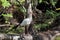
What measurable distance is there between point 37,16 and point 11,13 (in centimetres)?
78

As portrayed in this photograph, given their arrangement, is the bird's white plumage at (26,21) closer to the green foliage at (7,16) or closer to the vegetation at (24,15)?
the vegetation at (24,15)

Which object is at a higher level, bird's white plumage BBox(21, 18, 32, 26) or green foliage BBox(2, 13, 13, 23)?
bird's white plumage BBox(21, 18, 32, 26)

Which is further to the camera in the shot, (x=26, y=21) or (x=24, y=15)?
(x=24, y=15)

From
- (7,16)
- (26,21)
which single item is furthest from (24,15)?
(26,21)

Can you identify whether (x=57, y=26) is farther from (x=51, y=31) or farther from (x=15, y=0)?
(x=15, y=0)

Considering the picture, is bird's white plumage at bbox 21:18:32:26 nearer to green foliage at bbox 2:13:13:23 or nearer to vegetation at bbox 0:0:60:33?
vegetation at bbox 0:0:60:33

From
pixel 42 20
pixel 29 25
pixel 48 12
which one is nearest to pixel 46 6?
pixel 48 12

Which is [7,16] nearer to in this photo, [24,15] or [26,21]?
[24,15]

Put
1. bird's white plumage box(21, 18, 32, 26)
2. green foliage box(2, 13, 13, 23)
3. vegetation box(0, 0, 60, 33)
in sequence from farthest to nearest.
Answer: green foliage box(2, 13, 13, 23) → vegetation box(0, 0, 60, 33) → bird's white plumage box(21, 18, 32, 26)

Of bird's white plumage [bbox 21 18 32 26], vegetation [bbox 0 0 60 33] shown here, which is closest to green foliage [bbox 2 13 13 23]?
vegetation [bbox 0 0 60 33]

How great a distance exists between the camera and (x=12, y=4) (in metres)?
5.90

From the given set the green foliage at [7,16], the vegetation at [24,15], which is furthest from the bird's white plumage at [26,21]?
the green foliage at [7,16]

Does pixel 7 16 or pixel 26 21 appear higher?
pixel 26 21

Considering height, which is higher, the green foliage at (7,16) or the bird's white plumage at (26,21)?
the bird's white plumage at (26,21)
